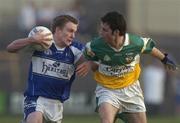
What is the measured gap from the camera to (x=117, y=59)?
12531mm

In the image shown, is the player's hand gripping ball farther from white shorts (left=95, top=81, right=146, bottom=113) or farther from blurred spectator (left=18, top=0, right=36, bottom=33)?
blurred spectator (left=18, top=0, right=36, bottom=33)

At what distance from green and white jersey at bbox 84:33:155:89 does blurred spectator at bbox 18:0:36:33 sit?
12.8 metres

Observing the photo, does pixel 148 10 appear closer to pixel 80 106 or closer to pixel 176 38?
pixel 176 38

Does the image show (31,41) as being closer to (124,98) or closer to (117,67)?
(117,67)

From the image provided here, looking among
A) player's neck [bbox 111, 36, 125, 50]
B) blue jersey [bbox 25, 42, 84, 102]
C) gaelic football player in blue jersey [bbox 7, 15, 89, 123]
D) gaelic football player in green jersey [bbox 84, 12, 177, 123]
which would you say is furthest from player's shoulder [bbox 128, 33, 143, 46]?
blue jersey [bbox 25, 42, 84, 102]

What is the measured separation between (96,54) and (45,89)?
0.87 m

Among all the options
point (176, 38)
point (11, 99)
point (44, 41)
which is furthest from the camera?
point (176, 38)

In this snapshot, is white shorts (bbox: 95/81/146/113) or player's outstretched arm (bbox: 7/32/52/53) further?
white shorts (bbox: 95/81/146/113)

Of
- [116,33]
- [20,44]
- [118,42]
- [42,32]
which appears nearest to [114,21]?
[116,33]

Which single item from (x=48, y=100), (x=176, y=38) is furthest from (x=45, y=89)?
(x=176, y=38)

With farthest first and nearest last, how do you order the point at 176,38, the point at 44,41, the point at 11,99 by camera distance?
the point at 176,38, the point at 11,99, the point at 44,41

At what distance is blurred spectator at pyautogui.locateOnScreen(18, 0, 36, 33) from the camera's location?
84.0ft

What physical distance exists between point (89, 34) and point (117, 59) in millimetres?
13059

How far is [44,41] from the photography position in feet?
40.0
